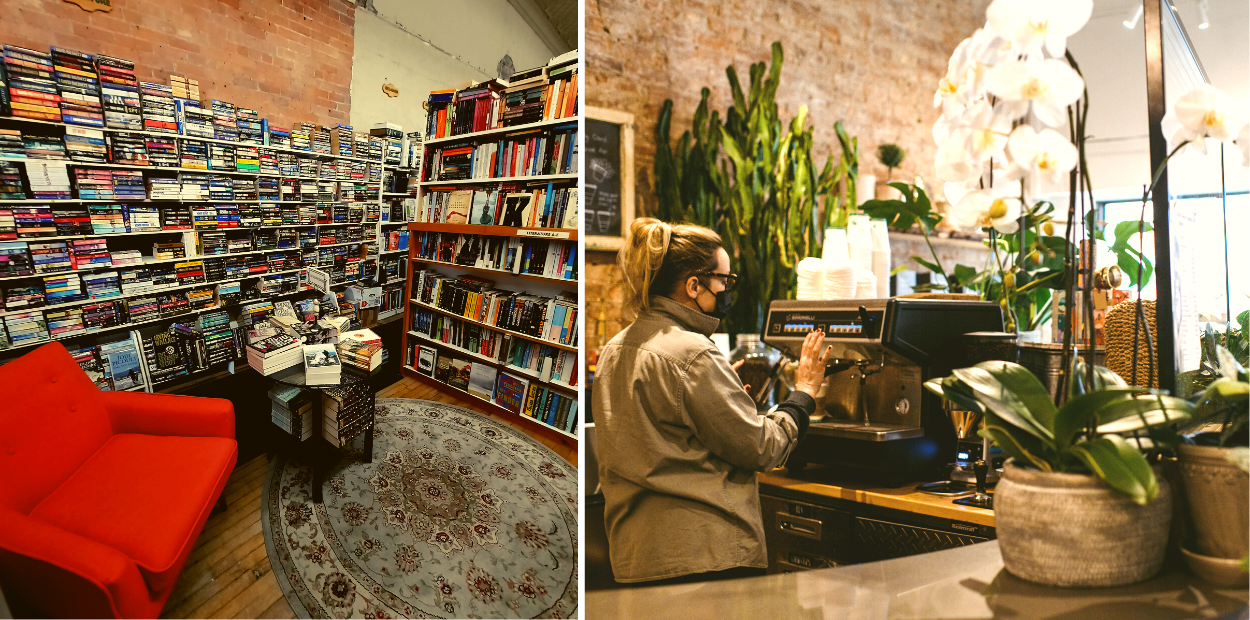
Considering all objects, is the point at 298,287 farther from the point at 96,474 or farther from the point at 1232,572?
the point at 1232,572

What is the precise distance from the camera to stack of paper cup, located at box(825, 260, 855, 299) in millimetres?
2020

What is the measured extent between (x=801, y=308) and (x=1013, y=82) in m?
1.16

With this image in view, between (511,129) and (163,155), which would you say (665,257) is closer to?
(511,129)

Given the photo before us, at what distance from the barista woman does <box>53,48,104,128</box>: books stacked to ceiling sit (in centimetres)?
160

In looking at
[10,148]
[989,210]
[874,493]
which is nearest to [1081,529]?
[989,210]

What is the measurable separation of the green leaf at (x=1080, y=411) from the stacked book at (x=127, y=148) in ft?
7.74

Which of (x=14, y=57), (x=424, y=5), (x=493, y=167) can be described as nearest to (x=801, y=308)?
(x=493, y=167)

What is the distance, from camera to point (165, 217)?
6.05ft

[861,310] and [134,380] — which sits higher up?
[861,310]

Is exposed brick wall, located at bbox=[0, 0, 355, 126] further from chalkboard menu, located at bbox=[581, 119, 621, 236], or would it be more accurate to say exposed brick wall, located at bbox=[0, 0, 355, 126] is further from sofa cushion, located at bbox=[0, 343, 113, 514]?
chalkboard menu, located at bbox=[581, 119, 621, 236]

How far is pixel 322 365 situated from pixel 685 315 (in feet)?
4.38

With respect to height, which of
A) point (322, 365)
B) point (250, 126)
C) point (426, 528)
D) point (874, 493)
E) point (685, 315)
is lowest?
point (426, 528)

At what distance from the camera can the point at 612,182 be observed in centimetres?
271

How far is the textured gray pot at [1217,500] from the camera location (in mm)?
674
